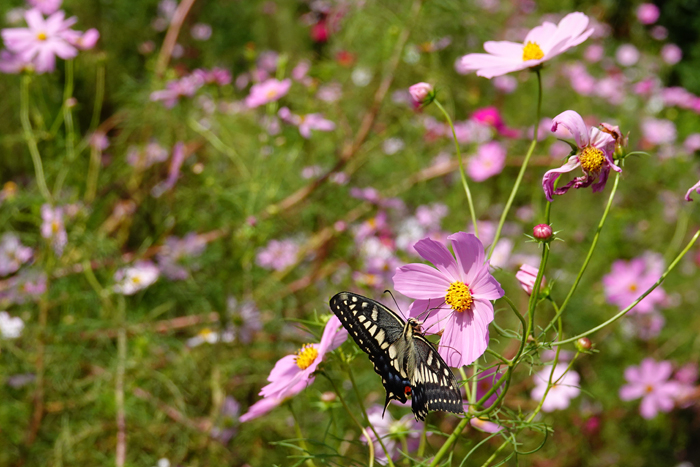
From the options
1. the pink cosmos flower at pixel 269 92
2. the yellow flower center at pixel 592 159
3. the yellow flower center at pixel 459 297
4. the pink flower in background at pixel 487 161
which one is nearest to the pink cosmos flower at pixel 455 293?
the yellow flower center at pixel 459 297

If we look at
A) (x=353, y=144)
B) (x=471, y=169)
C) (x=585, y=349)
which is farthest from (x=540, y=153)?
(x=585, y=349)

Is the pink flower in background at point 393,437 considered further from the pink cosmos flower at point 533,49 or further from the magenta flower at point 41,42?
the magenta flower at point 41,42

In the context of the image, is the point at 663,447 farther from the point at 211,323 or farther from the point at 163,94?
the point at 163,94

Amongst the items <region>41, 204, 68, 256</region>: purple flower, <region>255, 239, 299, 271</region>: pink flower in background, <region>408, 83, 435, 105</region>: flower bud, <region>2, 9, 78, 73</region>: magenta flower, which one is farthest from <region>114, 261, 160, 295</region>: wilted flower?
<region>408, 83, 435, 105</region>: flower bud

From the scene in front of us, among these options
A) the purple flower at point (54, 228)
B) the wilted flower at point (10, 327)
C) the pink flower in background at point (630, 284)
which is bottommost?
the wilted flower at point (10, 327)

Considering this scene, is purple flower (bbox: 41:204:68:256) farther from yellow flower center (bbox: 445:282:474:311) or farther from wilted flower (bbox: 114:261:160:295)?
yellow flower center (bbox: 445:282:474:311)

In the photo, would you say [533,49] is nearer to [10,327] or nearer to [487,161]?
[487,161]
